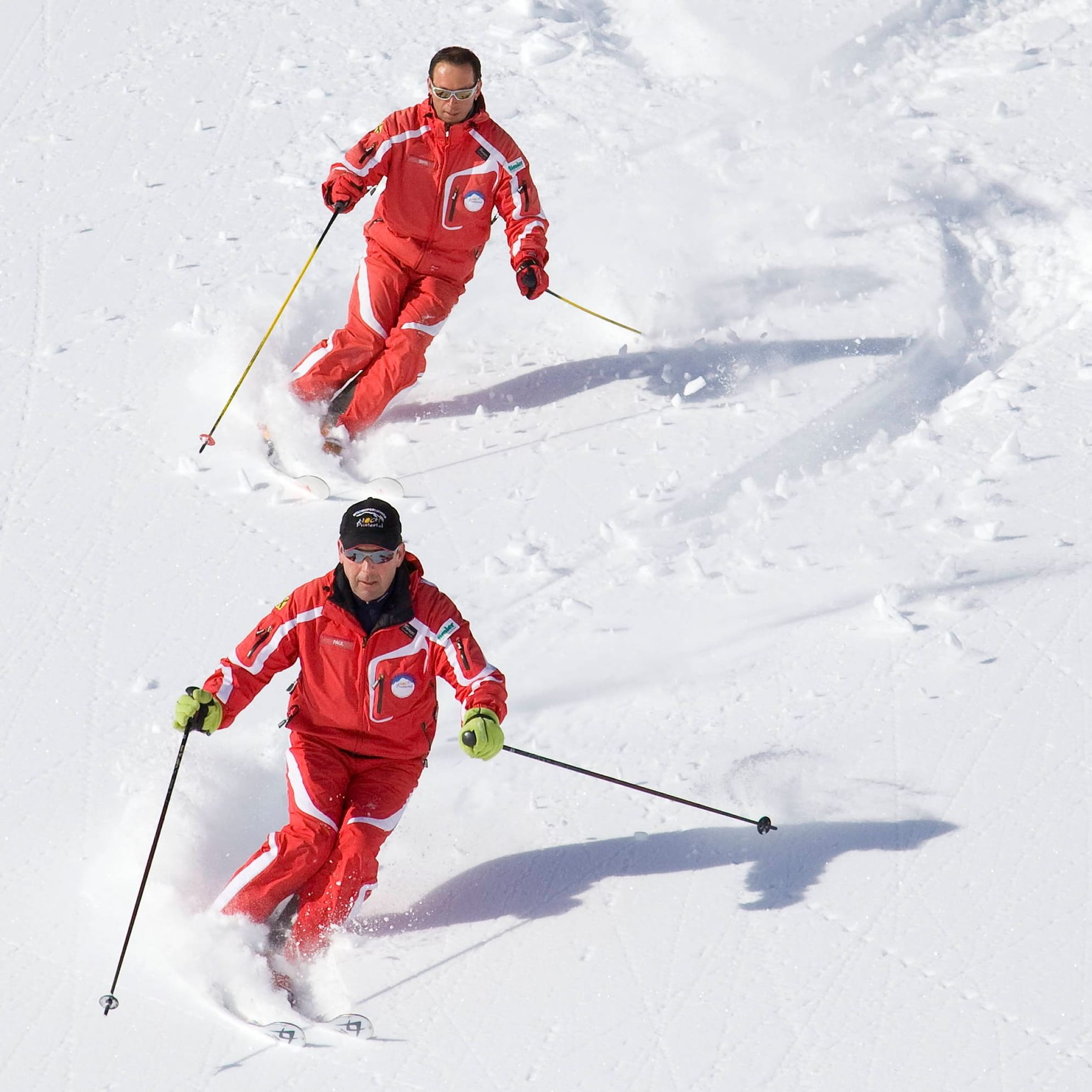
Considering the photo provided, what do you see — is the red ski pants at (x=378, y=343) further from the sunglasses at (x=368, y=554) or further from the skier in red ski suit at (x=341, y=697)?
the sunglasses at (x=368, y=554)

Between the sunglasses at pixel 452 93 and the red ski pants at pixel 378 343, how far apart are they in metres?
0.78

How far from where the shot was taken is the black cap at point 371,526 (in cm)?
419

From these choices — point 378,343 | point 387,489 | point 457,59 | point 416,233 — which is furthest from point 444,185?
point 387,489

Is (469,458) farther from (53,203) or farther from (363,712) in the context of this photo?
(53,203)

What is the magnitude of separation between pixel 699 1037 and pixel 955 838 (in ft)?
3.68

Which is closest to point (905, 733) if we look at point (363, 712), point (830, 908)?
point (830, 908)

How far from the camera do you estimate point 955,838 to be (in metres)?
4.73

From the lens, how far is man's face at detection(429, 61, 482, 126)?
20.3ft

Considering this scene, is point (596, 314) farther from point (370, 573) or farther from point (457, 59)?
→ point (370, 573)

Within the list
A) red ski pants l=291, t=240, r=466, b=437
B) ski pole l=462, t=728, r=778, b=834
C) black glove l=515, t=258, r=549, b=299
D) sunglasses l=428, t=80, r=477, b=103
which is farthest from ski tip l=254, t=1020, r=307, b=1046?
sunglasses l=428, t=80, r=477, b=103

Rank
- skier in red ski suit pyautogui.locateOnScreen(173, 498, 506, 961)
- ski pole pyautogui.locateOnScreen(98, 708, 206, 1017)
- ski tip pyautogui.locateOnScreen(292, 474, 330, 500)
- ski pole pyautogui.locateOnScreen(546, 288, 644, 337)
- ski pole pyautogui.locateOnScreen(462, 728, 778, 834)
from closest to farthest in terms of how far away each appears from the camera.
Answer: ski pole pyautogui.locateOnScreen(98, 708, 206, 1017)
skier in red ski suit pyautogui.locateOnScreen(173, 498, 506, 961)
ski pole pyautogui.locateOnScreen(462, 728, 778, 834)
ski tip pyautogui.locateOnScreen(292, 474, 330, 500)
ski pole pyautogui.locateOnScreen(546, 288, 644, 337)

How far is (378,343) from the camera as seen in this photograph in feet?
21.9

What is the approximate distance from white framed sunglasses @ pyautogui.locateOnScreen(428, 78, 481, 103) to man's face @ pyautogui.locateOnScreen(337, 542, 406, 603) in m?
2.64

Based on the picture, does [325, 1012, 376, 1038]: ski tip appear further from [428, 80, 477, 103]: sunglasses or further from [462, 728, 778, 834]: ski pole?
[428, 80, 477, 103]: sunglasses
